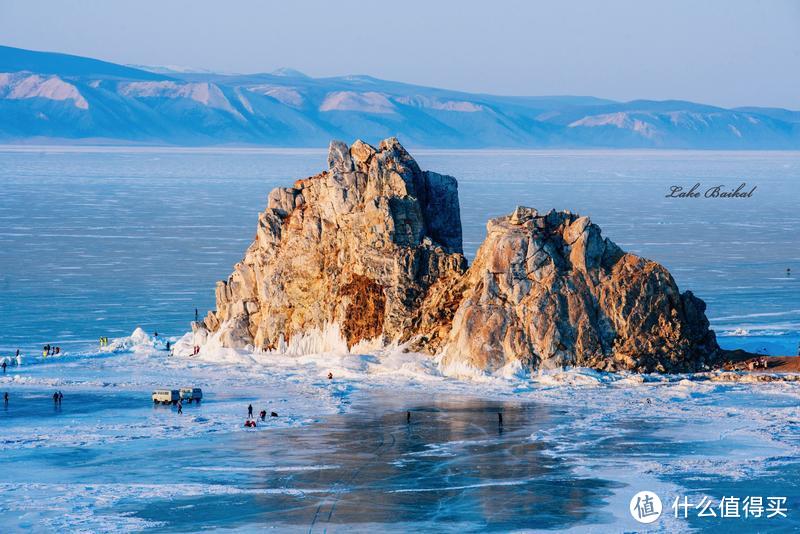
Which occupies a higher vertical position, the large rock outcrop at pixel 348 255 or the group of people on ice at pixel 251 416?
the large rock outcrop at pixel 348 255

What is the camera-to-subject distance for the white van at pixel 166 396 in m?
54.5

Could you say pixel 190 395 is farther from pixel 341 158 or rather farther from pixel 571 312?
pixel 341 158

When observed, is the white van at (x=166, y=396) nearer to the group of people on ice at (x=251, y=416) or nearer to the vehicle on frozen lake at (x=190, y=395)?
the vehicle on frozen lake at (x=190, y=395)

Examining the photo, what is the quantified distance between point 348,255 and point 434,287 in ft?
15.0

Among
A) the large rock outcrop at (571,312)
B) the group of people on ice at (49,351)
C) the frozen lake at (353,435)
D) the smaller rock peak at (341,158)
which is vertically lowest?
the frozen lake at (353,435)

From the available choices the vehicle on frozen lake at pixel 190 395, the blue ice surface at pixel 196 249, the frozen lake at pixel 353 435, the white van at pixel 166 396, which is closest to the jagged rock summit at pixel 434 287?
the frozen lake at pixel 353 435

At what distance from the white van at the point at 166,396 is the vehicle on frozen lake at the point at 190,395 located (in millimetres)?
204

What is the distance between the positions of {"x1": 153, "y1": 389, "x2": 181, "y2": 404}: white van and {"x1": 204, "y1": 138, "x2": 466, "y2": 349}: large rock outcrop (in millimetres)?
11348

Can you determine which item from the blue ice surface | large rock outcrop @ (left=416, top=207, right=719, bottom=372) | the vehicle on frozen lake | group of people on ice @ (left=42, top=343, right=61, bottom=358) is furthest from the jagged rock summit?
the vehicle on frozen lake

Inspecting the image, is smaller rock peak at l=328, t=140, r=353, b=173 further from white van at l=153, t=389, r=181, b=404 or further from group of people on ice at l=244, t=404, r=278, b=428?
group of people on ice at l=244, t=404, r=278, b=428

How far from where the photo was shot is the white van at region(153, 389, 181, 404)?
5447 cm

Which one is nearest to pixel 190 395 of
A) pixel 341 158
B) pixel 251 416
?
pixel 251 416

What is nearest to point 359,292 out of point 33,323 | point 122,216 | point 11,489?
point 33,323

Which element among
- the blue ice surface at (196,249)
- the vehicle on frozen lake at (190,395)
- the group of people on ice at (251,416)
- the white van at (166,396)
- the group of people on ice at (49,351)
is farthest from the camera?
the blue ice surface at (196,249)
